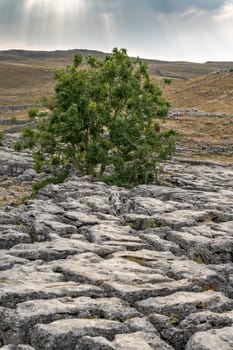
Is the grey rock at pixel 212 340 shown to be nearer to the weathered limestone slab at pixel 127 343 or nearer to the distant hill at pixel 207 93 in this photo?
the weathered limestone slab at pixel 127 343

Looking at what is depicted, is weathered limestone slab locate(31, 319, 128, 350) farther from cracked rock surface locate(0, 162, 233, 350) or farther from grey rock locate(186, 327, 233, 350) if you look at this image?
grey rock locate(186, 327, 233, 350)

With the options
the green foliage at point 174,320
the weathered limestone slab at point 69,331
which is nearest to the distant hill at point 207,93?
the green foliage at point 174,320

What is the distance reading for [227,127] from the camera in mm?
80938

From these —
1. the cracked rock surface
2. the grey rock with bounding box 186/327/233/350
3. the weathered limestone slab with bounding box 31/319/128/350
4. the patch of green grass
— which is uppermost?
the grey rock with bounding box 186/327/233/350

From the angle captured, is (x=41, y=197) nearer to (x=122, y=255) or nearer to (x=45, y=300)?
(x=122, y=255)

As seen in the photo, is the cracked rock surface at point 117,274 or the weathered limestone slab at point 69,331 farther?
the cracked rock surface at point 117,274

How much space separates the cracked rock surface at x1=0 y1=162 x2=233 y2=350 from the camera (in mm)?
10039

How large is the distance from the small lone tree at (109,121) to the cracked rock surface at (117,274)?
29.4 feet

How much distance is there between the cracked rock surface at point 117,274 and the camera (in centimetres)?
1004

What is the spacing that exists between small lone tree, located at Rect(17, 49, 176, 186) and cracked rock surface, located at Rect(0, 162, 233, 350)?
8964 mm

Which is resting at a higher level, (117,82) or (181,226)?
(117,82)

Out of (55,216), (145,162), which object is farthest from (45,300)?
(145,162)

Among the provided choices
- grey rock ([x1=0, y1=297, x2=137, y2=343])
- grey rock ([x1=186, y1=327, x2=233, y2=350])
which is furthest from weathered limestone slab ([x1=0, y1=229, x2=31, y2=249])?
grey rock ([x1=186, y1=327, x2=233, y2=350])

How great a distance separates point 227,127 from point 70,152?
5162 centimetres
